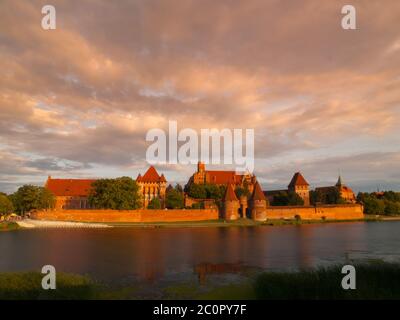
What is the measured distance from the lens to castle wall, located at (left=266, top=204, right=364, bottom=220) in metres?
64.2

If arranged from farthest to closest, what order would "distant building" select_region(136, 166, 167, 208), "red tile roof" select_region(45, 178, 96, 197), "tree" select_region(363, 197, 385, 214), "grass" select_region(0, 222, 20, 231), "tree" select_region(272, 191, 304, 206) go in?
"distant building" select_region(136, 166, 167, 208), "red tile roof" select_region(45, 178, 96, 197), "tree" select_region(363, 197, 385, 214), "tree" select_region(272, 191, 304, 206), "grass" select_region(0, 222, 20, 231)

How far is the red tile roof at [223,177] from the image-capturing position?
89.1 meters

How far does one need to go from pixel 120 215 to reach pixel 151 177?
24.9m

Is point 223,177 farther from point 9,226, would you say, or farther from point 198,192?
point 9,226

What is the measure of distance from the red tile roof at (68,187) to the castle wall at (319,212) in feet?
127

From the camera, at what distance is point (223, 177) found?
91.2 metres

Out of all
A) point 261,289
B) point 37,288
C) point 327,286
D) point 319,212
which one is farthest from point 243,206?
point 37,288

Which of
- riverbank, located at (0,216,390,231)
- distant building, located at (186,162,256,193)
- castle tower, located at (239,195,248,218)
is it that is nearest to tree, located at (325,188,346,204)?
riverbank, located at (0,216,390,231)

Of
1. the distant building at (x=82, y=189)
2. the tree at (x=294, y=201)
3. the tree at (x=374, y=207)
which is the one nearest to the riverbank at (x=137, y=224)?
the tree at (x=294, y=201)

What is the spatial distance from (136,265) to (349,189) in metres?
94.0

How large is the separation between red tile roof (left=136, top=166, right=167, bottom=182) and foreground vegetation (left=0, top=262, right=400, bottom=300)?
67115mm

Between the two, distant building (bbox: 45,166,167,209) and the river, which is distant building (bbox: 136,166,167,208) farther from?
the river

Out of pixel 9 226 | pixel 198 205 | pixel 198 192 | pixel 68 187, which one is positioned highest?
pixel 68 187
